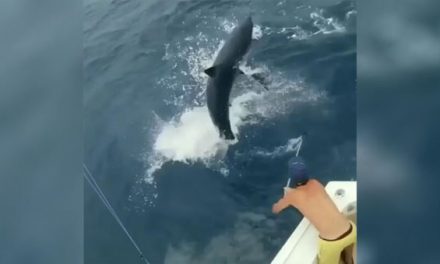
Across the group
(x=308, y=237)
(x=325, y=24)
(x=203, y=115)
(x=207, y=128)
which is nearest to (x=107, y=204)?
(x=207, y=128)

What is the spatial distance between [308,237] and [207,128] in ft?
11.1

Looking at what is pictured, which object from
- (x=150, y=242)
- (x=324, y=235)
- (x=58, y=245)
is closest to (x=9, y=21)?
(x=58, y=245)

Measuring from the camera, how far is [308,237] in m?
4.23

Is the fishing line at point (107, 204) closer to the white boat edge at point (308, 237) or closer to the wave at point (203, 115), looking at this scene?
the wave at point (203, 115)

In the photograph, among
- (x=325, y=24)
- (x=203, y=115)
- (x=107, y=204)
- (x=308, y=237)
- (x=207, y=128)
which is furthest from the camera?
(x=325, y=24)

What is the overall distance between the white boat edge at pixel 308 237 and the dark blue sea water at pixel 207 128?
1274 mm

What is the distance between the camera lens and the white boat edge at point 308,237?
4.02 meters

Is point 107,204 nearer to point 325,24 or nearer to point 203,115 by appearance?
point 203,115

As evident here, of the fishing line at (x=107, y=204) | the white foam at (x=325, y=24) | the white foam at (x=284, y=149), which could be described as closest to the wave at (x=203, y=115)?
the white foam at (x=284, y=149)

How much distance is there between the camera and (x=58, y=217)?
56.8 inches

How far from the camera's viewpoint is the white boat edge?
4018 millimetres

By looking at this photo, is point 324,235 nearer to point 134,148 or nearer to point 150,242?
point 150,242

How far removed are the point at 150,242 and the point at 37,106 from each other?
5115 millimetres

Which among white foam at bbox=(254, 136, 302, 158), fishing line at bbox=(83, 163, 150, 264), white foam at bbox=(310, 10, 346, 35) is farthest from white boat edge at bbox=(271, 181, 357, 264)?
white foam at bbox=(310, 10, 346, 35)
